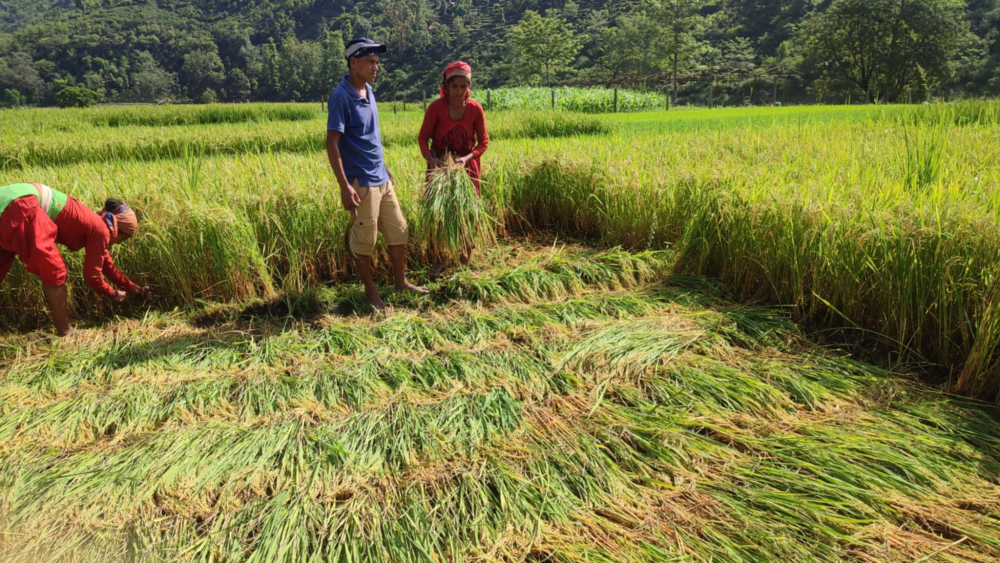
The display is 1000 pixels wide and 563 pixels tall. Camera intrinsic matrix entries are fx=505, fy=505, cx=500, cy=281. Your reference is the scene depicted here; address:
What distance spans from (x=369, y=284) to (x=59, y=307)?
184cm

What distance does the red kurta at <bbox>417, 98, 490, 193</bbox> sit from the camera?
12.1 ft

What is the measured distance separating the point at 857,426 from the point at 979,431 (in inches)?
17.8

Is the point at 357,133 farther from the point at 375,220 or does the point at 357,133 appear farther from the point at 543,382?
the point at 543,382

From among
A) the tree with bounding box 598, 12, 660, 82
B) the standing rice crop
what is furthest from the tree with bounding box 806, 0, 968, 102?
the standing rice crop

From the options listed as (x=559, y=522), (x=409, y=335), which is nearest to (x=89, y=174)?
(x=409, y=335)

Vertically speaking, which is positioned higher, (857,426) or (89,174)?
(89,174)

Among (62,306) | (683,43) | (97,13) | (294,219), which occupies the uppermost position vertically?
(97,13)

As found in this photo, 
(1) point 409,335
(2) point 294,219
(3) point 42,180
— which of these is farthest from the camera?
(3) point 42,180

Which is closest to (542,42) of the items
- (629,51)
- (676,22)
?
(629,51)

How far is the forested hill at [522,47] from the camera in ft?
95.3

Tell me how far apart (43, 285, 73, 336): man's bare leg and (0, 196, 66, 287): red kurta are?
84 millimetres

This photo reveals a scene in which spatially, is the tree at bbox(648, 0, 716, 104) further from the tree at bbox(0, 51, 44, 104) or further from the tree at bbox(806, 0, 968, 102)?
the tree at bbox(0, 51, 44, 104)

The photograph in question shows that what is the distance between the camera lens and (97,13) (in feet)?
322

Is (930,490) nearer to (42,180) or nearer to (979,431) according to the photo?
(979,431)
